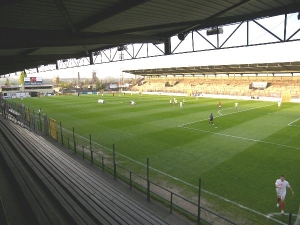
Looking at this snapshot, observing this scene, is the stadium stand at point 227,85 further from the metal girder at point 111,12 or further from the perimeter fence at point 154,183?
the metal girder at point 111,12

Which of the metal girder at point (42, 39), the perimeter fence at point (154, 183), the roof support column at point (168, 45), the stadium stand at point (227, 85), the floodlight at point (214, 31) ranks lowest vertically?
the perimeter fence at point (154, 183)

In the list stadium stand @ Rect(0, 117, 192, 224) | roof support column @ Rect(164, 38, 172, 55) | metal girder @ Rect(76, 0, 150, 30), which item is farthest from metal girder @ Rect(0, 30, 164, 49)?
stadium stand @ Rect(0, 117, 192, 224)

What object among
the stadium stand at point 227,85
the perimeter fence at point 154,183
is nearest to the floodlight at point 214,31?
the perimeter fence at point 154,183

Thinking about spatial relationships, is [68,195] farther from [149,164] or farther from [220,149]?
[220,149]

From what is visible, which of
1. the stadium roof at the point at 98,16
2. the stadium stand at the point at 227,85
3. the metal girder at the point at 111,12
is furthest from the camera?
the stadium stand at the point at 227,85

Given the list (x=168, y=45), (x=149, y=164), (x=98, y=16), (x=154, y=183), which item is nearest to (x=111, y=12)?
(x=98, y=16)

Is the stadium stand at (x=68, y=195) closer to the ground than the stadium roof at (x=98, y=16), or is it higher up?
closer to the ground

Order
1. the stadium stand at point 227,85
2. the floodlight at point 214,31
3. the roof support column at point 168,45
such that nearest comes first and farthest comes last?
the floodlight at point 214,31, the roof support column at point 168,45, the stadium stand at point 227,85

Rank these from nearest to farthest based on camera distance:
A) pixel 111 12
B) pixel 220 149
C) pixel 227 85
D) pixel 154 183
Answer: pixel 111 12 → pixel 154 183 → pixel 220 149 → pixel 227 85

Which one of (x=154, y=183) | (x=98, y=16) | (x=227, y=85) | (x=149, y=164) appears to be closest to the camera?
(x=98, y=16)

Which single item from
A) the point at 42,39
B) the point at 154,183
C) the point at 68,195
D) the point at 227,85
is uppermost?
the point at 42,39

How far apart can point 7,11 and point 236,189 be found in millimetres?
10897

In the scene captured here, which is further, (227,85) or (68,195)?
(227,85)

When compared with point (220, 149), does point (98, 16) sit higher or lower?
higher
